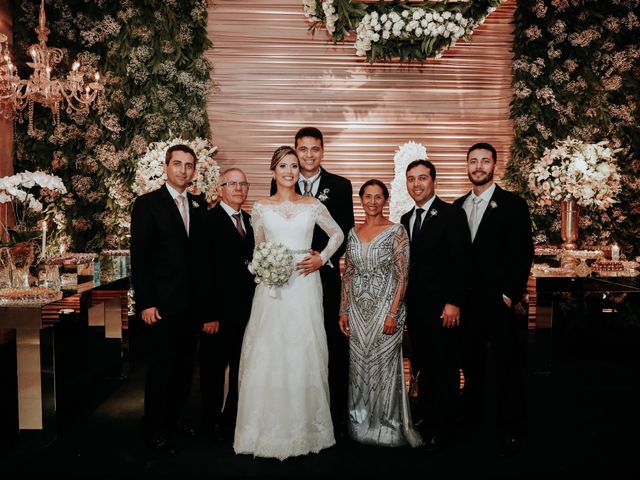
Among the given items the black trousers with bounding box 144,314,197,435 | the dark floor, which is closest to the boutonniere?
the black trousers with bounding box 144,314,197,435

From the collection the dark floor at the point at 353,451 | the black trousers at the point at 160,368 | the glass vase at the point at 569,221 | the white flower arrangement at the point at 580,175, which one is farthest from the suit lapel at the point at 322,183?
the glass vase at the point at 569,221

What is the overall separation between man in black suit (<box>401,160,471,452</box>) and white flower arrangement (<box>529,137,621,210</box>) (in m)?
2.63

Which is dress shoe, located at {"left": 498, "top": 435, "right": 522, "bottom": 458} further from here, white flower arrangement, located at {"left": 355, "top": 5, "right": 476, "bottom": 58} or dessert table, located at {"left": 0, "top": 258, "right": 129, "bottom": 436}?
white flower arrangement, located at {"left": 355, "top": 5, "right": 476, "bottom": 58}

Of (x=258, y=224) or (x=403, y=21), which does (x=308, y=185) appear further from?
(x=403, y=21)

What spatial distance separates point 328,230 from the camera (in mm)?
3625

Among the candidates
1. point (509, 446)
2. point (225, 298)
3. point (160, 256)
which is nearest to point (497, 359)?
point (509, 446)

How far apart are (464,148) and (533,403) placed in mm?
3656

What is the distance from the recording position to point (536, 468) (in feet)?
11.1

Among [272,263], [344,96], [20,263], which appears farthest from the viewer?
[344,96]

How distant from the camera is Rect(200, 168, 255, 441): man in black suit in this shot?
12.2 feet

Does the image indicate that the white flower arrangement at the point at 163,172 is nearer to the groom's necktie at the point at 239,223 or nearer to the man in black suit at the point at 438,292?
the groom's necktie at the point at 239,223

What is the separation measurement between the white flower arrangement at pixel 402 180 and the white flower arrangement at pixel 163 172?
203 centimetres

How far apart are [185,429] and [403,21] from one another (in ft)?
14.9

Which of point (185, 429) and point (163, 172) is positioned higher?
point (163, 172)
